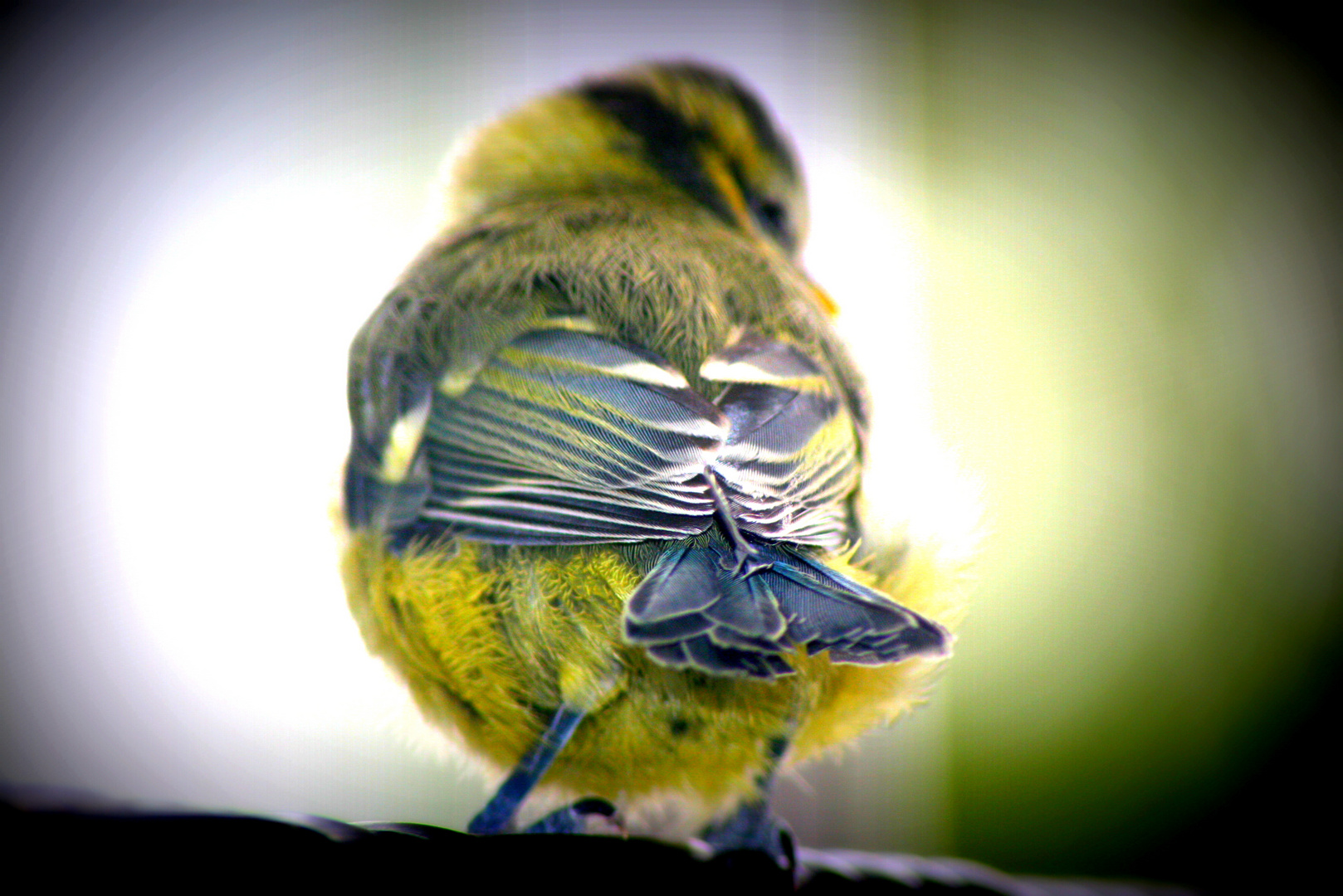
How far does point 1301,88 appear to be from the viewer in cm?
362

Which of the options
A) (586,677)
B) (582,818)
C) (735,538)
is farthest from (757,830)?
(735,538)

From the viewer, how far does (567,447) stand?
949 millimetres

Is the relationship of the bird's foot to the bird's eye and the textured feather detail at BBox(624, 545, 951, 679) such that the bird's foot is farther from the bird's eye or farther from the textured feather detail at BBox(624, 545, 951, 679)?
the bird's eye

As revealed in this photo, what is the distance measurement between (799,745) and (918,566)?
283 millimetres

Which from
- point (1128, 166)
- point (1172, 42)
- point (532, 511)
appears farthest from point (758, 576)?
point (1172, 42)

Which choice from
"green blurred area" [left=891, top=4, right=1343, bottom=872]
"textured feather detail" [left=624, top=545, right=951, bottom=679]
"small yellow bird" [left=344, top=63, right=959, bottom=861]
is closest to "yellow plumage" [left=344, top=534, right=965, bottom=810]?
"small yellow bird" [left=344, top=63, right=959, bottom=861]

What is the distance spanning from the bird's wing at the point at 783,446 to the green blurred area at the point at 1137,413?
1.60 m

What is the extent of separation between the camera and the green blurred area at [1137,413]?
2871 mm

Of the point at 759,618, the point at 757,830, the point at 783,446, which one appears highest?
the point at 783,446

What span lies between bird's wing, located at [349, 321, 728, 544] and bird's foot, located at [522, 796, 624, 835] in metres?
0.39

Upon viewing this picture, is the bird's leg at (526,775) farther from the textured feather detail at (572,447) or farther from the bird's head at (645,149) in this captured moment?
the bird's head at (645,149)

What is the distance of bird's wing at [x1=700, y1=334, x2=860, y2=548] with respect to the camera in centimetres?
91

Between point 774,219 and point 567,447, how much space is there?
111 cm

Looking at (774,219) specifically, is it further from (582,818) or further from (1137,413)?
(1137,413)
